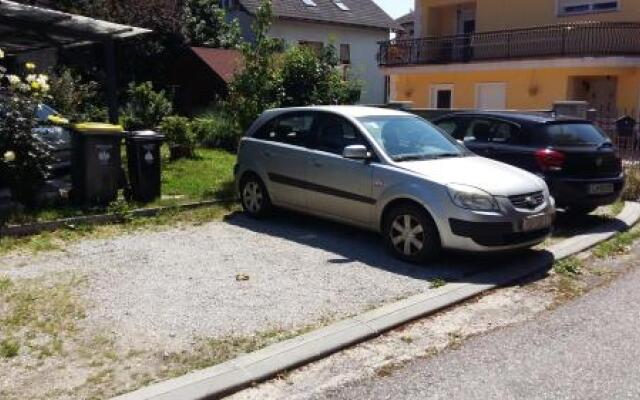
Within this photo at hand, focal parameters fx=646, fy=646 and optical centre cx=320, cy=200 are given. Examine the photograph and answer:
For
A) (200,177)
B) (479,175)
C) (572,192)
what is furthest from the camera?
(200,177)

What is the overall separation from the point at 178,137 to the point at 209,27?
15469 mm

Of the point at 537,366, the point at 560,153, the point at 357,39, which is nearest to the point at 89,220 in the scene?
the point at 537,366

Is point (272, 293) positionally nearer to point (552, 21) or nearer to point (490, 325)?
point (490, 325)

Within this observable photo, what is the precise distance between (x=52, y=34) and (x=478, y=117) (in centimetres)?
734

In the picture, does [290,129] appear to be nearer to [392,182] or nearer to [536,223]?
[392,182]

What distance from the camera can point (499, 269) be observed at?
6812 millimetres

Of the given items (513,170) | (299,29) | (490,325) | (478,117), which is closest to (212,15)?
(299,29)

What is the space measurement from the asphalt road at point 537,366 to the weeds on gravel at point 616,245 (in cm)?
222

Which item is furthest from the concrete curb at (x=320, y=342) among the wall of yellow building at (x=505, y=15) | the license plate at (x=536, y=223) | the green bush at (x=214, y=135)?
the wall of yellow building at (x=505, y=15)

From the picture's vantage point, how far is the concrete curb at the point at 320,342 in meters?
4.02

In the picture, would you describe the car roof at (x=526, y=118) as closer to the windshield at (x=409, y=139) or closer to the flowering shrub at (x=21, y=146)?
the windshield at (x=409, y=139)

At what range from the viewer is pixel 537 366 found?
452 cm

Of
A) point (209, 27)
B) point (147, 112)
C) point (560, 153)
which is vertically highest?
point (209, 27)

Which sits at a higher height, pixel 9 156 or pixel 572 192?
pixel 9 156
